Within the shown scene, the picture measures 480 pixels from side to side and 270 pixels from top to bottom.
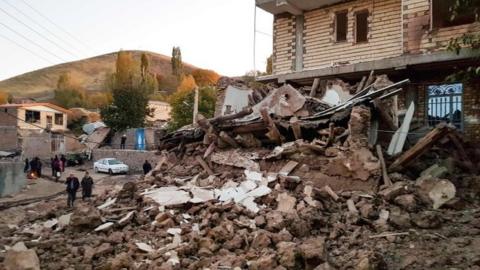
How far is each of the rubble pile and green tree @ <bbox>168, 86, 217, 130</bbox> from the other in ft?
83.8

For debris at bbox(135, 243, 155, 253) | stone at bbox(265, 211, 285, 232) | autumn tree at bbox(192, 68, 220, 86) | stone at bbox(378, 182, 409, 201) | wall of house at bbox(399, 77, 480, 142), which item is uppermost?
autumn tree at bbox(192, 68, 220, 86)

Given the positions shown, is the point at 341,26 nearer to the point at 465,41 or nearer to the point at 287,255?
the point at 465,41

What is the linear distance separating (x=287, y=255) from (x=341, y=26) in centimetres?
1103

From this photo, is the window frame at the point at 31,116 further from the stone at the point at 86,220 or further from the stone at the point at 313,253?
the stone at the point at 313,253

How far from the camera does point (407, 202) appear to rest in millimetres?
7527

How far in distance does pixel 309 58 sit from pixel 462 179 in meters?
8.32

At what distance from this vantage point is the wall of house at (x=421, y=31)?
11.8m

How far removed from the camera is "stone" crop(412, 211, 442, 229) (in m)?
7.06

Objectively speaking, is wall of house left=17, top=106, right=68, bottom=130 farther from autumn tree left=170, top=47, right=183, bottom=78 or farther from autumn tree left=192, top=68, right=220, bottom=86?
autumn tree left=170, top=47, right=183, bottom=78

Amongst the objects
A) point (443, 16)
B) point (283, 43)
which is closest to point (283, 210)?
point (443, 16)

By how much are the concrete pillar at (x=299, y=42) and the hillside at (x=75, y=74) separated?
113348 millimetres

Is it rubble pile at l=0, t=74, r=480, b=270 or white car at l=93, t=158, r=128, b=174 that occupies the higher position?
rubble pile at l=0, t=74, r=480, b=270

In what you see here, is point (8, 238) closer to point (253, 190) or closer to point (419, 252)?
point (253, 190)

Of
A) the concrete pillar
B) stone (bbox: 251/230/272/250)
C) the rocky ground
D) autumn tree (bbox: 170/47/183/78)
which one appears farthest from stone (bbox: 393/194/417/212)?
autumn tree (bbox: 170/47/183/78)
